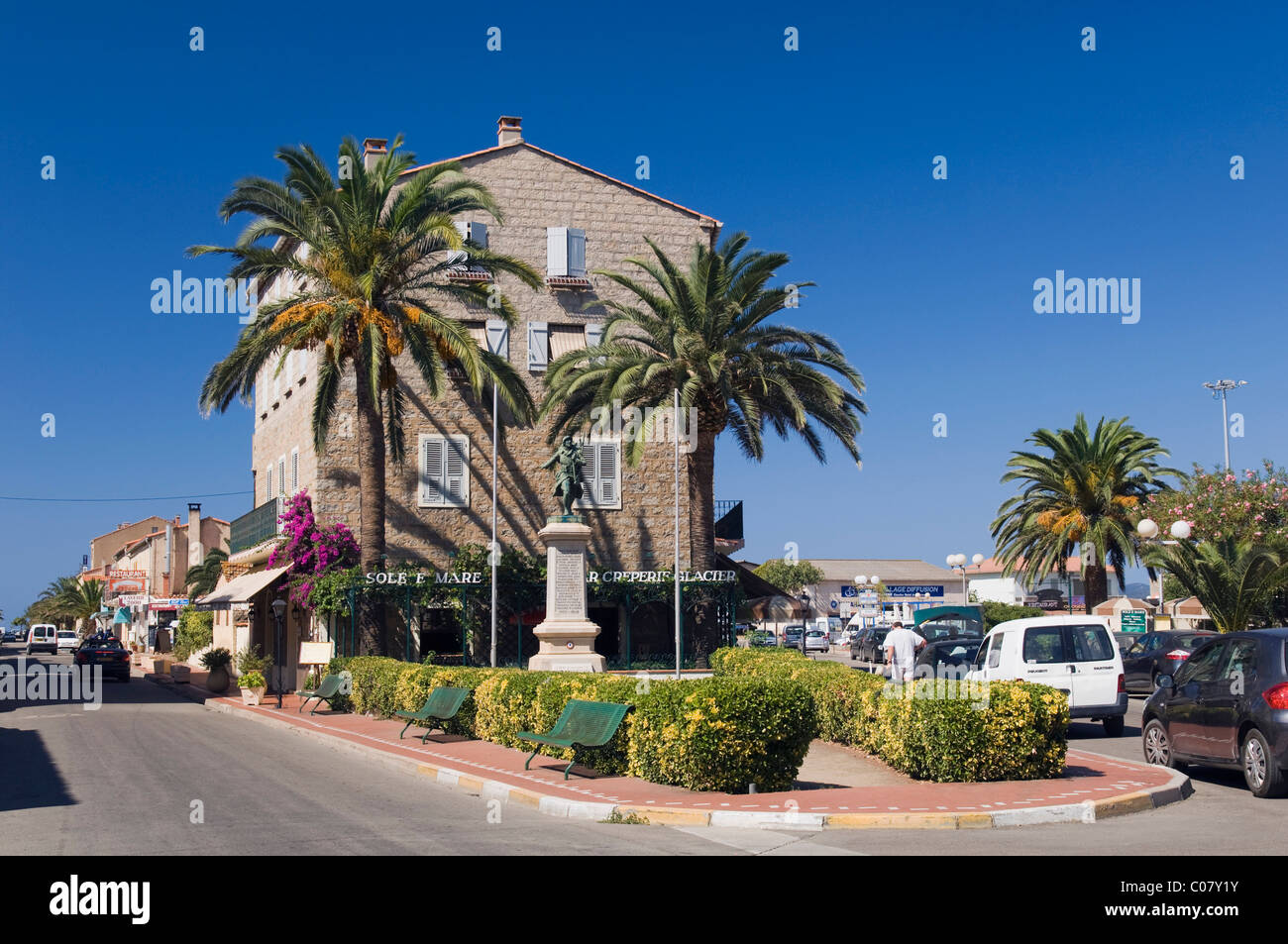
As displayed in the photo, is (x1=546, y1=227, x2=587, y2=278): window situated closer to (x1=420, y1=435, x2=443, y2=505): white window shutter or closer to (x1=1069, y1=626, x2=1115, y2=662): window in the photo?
(x1=420, y1=435, x2=443, y2=505): white window shutter

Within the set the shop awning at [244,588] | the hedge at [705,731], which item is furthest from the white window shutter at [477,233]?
the hedge at [705,731]

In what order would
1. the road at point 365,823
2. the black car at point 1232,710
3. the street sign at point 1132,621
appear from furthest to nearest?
1. the street sign at point 1132,621
2. the black car at point 1232,710
3. the road at point 365,823

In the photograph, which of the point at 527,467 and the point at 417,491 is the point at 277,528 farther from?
the point at 527,467

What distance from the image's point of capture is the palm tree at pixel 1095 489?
40.6 meters

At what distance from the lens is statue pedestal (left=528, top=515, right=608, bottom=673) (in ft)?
85.5

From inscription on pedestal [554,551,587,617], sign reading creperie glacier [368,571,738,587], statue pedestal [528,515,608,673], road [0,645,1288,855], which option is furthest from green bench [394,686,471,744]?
sign reading creperie glacier [368,571,738,587]

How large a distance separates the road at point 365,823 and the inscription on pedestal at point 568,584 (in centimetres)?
988


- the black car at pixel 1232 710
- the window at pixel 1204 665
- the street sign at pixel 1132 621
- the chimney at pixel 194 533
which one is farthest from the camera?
the chimney at pixel 194 533

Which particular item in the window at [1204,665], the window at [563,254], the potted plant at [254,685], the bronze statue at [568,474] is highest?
the window at [563,254]

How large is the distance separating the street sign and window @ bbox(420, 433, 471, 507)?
19.4 m

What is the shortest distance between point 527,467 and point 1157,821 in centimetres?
2567

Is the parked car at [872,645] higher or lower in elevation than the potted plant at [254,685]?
lower

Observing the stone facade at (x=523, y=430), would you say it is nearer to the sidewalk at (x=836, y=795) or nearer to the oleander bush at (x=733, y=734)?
the sidewalk at (x=836, y=795)

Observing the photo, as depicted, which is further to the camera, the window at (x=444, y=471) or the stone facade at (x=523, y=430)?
the window at (x=444, y=471)
